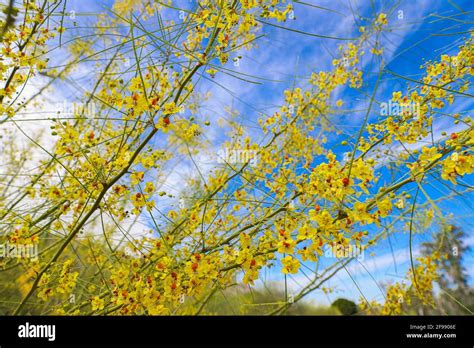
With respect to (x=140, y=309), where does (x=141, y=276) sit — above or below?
above

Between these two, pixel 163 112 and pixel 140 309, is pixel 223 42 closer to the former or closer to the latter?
pixel 163 112

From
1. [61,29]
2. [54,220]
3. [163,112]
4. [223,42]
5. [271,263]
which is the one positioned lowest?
[271,263]

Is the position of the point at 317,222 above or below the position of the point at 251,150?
below

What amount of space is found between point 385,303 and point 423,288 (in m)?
0.43

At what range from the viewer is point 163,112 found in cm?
181

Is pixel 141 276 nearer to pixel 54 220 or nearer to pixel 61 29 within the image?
pixel 54 220

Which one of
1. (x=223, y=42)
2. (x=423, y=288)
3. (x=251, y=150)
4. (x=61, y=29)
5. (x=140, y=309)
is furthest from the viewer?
(x=423, y=288)

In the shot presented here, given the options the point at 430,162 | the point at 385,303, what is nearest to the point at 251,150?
the point at 430,162
